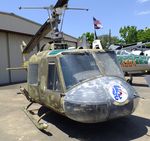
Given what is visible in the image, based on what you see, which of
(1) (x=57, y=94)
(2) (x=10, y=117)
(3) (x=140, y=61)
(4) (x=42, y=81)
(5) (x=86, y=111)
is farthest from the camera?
(3) (x=140, y=61)

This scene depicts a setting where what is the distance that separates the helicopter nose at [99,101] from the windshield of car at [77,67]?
0.90 ft

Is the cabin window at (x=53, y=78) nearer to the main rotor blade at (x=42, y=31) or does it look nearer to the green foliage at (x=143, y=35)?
the main rotor blade at (x=42, y=31)

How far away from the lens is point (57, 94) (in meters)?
7.18

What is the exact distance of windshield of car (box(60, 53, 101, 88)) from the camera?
7.02 meters

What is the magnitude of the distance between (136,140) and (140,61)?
12514 mm

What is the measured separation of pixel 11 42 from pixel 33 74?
1560 cm

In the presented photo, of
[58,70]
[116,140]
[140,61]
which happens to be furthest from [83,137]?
[140,61]

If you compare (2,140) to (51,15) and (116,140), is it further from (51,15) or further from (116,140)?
(51,15)

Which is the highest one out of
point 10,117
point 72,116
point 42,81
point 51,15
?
point 51,15

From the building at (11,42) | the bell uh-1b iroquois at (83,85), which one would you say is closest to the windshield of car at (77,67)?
the bell uh-1b iroquois at (83,85)

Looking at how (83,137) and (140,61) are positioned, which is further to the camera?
(140,61)

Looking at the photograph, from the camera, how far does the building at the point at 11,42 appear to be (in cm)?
2283

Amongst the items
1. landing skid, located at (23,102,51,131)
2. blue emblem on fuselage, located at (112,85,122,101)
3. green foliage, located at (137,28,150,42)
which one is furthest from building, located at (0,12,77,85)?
green foliage, located at (137,28,150,42)

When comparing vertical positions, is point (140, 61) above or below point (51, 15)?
below
